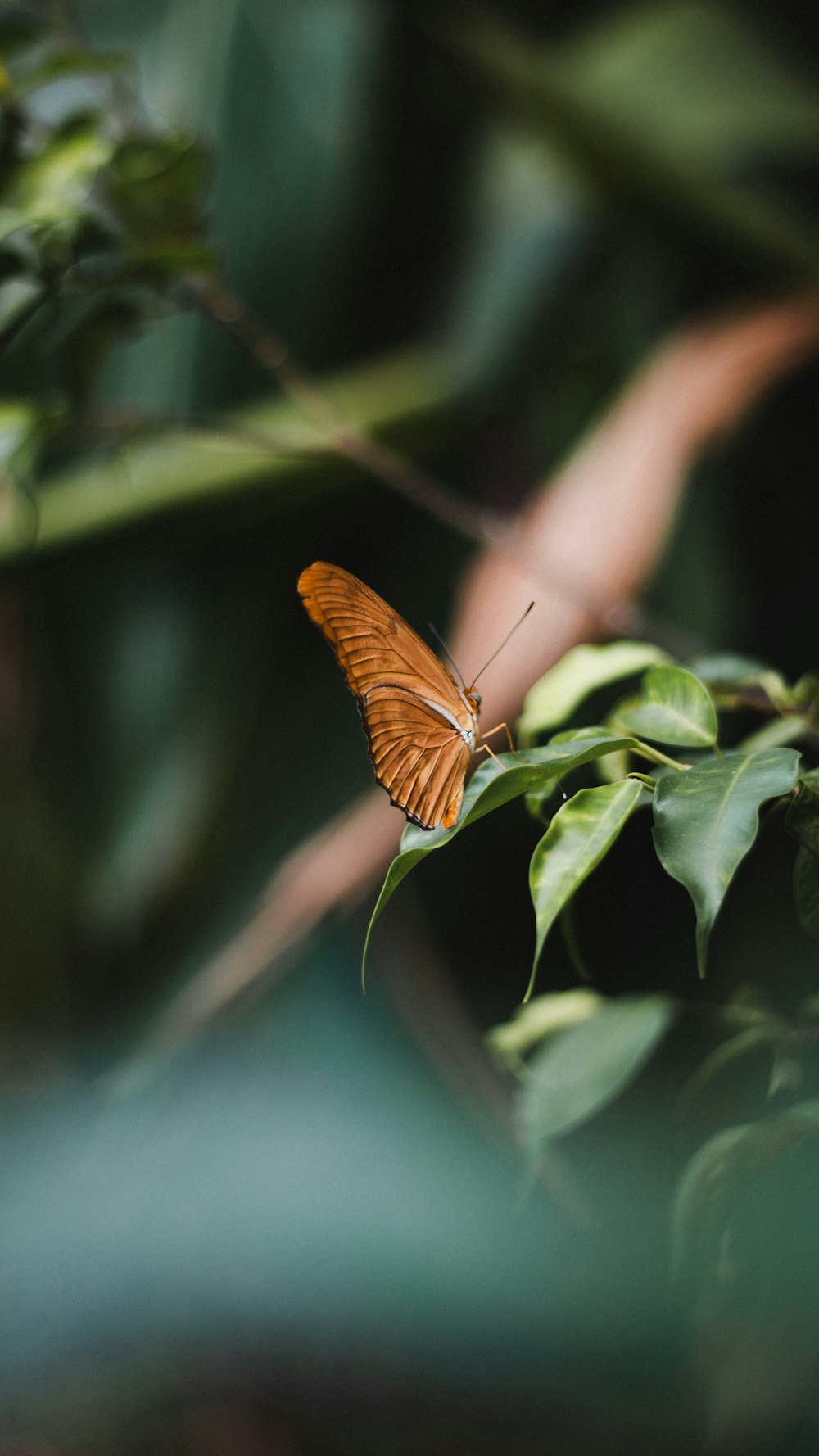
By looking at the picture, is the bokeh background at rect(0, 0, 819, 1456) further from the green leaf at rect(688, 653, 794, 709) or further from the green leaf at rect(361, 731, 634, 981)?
the green leaf at rect(361, 731, 634, 981)

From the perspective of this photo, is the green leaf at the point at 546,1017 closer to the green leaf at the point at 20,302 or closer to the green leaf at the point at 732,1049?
the green leaf at the point at 732,1049

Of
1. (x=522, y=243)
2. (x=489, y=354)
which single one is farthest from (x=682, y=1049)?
(x=522, y=243)

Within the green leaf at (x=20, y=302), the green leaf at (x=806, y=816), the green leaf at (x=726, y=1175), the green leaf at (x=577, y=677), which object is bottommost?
the green leaf at (x=726, y=1175)

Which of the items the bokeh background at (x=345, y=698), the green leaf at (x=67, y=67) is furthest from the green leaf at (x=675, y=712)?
the bokeh background at (x=345, y=698)

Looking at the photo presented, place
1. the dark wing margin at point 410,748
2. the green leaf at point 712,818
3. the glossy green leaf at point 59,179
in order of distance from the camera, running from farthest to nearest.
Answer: the glossy green leaf at point 59,179 < the dark wing margin at point 410,748 < the green leaf at point 712,818

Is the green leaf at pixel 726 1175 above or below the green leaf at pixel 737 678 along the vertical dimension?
below

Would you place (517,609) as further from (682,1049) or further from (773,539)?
(773,539)
